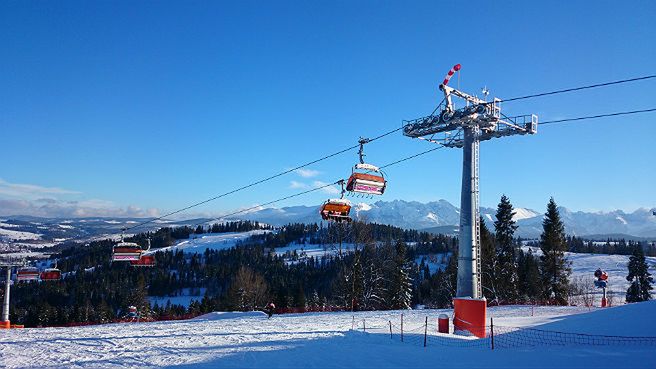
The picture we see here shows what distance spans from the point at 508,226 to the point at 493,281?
6791mm

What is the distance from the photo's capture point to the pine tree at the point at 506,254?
159 ft

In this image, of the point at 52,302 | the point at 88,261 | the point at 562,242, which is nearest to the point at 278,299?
the point at 562,242

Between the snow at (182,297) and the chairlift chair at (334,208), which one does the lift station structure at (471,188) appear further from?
the snow at (182,297)

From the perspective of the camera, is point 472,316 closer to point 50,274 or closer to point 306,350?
point 306,350

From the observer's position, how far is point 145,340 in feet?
59.2

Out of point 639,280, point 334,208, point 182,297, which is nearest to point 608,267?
point 639,280

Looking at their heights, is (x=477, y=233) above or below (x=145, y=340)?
above

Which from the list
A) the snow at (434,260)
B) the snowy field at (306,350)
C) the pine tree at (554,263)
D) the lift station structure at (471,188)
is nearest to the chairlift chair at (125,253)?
the snowy field at (306,350)

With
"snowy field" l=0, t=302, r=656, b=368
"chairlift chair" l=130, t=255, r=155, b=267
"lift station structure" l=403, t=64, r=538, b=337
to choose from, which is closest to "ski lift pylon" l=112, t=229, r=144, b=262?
Answer: "chairlift chair" l=130, t=255, r=155, b=267

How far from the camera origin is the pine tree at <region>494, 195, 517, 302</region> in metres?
48.3

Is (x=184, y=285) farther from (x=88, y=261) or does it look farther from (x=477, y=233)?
(x=477, y=233)

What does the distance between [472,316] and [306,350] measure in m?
7.02

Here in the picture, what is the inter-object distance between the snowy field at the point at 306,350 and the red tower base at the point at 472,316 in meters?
1.33

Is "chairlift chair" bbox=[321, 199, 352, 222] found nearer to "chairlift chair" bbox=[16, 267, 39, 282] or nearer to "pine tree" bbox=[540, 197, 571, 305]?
"chairlift chair" bbox=[16, 267, 39, 282]
